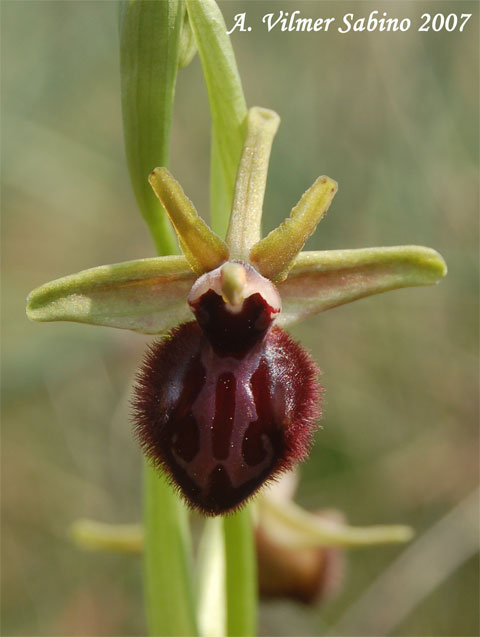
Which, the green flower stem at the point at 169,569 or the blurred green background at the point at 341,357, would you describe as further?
the blurred green background at the point at 341,357

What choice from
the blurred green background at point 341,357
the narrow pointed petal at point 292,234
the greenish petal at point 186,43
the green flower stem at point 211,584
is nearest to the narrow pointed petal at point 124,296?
the narrow pointed petal at point 292,234

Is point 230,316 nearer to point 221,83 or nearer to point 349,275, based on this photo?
point 349,275

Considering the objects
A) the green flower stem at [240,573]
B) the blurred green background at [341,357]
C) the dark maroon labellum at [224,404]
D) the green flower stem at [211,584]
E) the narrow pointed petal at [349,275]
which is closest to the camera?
the dark maroon labellum at [224,404]

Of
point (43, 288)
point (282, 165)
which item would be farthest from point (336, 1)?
point (43, 288)

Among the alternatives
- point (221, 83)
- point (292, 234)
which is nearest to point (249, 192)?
point (292, 234)

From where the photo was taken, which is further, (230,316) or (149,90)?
(149,90)

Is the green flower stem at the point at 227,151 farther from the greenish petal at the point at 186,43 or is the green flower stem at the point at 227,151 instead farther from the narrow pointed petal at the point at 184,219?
the narrow pointed petal at the point at 184,219
